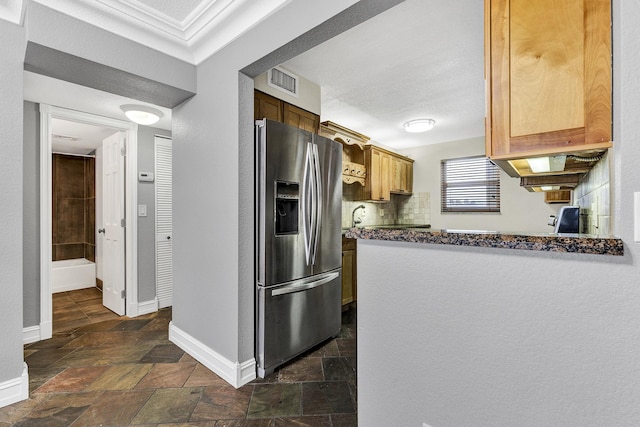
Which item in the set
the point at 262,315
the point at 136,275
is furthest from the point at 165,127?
the point at 262,315

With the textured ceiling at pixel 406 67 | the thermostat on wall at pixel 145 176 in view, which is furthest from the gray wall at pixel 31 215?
the textured ceiling at pixel 406 67

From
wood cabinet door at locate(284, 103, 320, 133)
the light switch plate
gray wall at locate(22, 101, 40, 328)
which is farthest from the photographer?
gray wall at locate(22, 101, 40, 328)

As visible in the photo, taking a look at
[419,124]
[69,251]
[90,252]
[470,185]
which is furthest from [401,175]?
[69,251]

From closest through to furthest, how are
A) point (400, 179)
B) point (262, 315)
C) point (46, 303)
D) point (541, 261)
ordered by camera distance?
point (541, 261) → point (262, 315) → point (46, 303) → point (400, 179)

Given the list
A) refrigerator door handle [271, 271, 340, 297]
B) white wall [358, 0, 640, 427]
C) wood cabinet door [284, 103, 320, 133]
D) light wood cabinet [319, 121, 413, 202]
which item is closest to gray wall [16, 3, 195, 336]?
wood cabinet door [284, 103, 320, 133]

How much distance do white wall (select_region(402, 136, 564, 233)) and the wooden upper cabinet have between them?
143 inches

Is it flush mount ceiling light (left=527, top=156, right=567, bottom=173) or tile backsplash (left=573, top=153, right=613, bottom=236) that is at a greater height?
flush mount ceiling light (left=527, top=156, right=567, bottom=173)

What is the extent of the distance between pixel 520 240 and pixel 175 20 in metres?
2.44

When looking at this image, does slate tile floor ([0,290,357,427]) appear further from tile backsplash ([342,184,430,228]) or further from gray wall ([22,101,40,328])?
tile backsplash ([342,184,430,228])

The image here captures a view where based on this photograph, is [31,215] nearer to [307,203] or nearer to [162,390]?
[162,390]

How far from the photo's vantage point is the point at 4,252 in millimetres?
1906

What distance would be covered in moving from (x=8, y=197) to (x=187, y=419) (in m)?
1.75

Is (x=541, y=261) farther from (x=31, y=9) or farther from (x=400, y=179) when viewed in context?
(x=400, y=179)

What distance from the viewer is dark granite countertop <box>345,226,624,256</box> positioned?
2.79 feet
